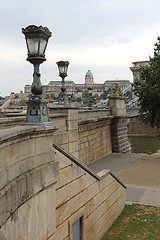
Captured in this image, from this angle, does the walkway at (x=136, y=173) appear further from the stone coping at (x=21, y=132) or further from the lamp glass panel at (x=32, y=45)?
the lamp glass panel at (x=32, y=45)

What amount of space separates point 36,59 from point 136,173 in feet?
44.6

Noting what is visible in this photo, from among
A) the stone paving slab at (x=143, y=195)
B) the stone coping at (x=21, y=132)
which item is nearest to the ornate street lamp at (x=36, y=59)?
the stone coping at (x=21, y=132)

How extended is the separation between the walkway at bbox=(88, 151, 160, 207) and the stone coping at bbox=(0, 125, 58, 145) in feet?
24.8

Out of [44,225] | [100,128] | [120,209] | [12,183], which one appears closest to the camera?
[12,183]

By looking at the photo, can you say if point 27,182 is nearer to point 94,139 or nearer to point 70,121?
point 70,121

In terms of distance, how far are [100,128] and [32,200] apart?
735 inches

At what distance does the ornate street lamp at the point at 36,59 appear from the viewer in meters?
5.31

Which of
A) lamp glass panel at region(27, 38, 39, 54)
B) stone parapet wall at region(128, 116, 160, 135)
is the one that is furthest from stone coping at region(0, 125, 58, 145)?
stone parapet wall at region(128, 116, 160, 135)

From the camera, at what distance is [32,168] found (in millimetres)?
5121

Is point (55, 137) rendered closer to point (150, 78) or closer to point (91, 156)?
point (91, 156)

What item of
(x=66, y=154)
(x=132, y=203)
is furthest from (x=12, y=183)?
(x=132, y=203)

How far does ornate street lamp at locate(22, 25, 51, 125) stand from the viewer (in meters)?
5.31

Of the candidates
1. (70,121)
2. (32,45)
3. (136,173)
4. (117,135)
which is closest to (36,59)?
(32,45)

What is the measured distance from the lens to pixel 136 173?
17.5m
